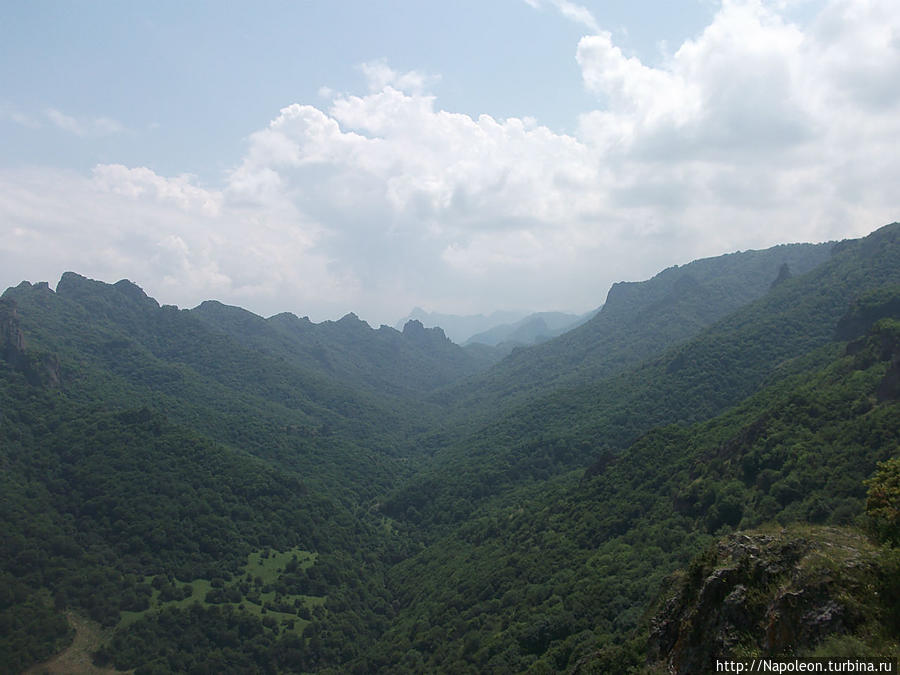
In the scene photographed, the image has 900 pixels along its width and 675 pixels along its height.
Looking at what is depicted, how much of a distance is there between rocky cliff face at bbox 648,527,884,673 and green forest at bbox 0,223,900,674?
74 mm

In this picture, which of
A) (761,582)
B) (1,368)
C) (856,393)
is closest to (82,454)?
(1,368)

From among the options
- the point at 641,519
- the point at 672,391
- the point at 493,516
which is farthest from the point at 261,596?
the point at 672,391

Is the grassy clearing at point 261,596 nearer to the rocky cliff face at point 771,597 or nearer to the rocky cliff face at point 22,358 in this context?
the rocky cliff face at point 22,358

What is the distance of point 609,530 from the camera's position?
62.2 metres

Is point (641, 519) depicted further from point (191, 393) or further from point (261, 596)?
point (191, 393)

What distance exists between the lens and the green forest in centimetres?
1775

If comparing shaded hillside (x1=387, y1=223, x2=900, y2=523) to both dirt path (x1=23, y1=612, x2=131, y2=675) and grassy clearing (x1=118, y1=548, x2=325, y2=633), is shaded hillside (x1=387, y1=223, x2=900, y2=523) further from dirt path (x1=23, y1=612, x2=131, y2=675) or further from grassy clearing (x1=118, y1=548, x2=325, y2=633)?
dirt path (x1=23, y1=612, x2=131, y2=675)

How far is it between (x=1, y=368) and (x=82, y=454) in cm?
3835

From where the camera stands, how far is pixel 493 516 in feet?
324

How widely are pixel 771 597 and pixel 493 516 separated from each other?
292ft

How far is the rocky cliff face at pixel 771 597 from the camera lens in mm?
12773

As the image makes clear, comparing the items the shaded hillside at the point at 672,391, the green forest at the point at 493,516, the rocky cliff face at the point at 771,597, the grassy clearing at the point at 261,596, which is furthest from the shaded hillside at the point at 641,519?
the shaded hillside at the point at 672,391

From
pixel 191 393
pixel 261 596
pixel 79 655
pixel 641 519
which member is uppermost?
pixel 191 393

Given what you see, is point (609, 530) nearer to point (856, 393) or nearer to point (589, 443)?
point (856, 393)
